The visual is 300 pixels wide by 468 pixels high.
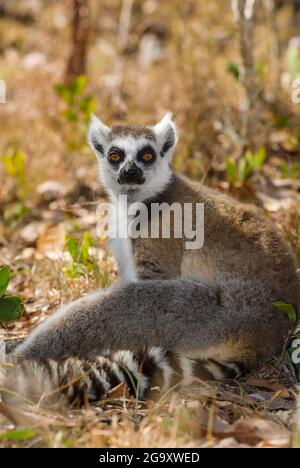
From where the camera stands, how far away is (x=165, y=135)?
468cm

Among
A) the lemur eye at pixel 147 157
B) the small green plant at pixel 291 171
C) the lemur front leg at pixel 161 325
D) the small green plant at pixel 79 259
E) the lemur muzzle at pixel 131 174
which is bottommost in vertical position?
the lemur front leg at pixel 161 325

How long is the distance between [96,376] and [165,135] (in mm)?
1925

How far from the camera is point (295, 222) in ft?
18.2

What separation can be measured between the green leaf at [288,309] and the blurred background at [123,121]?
1398 mm

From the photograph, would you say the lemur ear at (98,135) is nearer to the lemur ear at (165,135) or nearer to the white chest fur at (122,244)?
the lemur ear at (165,135)

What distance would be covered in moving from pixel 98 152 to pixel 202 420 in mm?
2273

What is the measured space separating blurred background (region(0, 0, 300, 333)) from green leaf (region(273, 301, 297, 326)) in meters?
1.40

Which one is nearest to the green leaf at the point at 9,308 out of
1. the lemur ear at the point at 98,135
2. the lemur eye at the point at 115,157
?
the lemur eye at the point at 115,157

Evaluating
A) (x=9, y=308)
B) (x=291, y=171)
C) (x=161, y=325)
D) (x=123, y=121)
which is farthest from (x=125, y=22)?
(x=161, y=325)

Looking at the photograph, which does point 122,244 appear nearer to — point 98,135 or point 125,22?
point 98,135

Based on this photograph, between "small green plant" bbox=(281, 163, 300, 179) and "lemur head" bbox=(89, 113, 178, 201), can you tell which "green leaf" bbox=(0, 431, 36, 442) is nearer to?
"lemur head" bbox=(89, 113, 178, 201)

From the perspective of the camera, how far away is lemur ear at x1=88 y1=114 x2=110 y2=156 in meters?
4.74

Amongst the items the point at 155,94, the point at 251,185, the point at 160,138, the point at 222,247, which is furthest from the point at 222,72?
the point at 222,247

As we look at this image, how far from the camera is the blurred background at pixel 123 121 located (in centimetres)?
560
